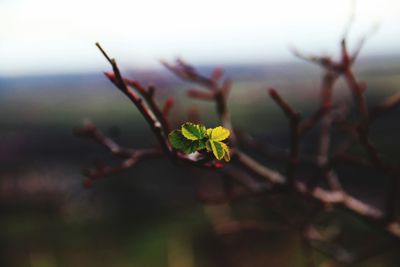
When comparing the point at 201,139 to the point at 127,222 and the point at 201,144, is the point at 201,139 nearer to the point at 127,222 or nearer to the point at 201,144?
the point at 201,144

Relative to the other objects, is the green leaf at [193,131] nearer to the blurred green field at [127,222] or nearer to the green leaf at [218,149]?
the green leaf at [218,149]

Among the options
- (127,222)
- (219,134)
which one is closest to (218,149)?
(219,134)

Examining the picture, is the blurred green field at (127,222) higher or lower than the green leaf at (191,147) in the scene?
lower

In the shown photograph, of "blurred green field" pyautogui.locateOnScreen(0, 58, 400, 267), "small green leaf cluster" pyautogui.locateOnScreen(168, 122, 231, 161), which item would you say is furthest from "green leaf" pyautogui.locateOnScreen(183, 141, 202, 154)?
"blurred green field" pyautogui.locateOnScreen(0, 58, 400, 267)

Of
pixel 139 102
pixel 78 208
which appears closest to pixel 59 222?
pixel 78 208

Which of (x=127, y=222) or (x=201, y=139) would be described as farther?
(x=127, y=222)

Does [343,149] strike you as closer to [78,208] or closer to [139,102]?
[139,102]

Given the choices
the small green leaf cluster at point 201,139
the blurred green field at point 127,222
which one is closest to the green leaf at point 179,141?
the small green leaf cluster at point 201,139
